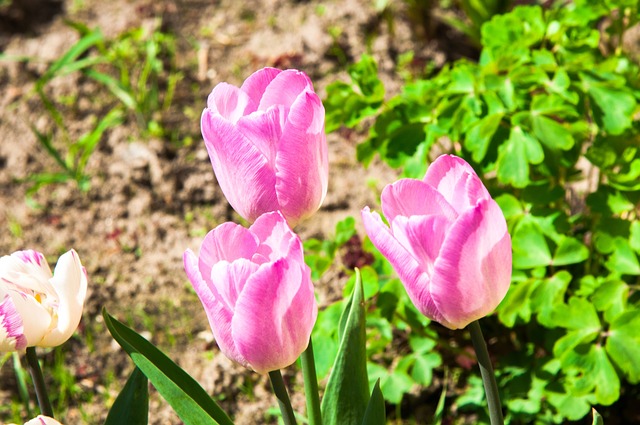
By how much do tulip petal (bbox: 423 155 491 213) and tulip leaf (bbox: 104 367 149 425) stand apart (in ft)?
1.73

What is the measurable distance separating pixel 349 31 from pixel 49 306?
97.3 inches

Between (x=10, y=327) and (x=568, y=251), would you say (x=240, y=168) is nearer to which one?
(x=10, y=327)

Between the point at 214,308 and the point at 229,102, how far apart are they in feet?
0.94

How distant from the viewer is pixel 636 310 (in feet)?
5.49

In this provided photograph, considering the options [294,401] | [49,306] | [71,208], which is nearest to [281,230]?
[49,306]

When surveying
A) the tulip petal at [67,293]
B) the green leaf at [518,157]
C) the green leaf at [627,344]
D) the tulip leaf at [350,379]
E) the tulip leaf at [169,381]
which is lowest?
the green leaf at [627,344]

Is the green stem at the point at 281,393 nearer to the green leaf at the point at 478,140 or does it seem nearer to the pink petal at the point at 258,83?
the pink petal at the point at 258,83

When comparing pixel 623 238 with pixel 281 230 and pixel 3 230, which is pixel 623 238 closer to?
pixel 281 230

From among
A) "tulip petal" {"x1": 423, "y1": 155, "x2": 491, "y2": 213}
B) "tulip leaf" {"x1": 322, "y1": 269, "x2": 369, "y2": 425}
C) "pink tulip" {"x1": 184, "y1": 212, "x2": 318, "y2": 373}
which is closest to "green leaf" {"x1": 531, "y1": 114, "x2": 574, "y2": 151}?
"tulip leaf" {"x1": 322, "y1": 269, "x2": 369, "y2": 425}

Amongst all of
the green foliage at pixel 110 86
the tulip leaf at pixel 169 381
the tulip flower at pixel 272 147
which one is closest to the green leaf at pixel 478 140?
the tulip flower at pixel 272 147

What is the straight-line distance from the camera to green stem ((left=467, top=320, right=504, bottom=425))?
1.07m

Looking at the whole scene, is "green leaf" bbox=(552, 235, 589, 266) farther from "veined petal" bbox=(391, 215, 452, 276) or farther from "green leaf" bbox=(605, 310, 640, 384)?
"veined petal" bbox=(391, 215, 452, 276)

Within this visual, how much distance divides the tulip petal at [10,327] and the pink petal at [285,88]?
40 cm

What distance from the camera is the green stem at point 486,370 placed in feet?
3.52
